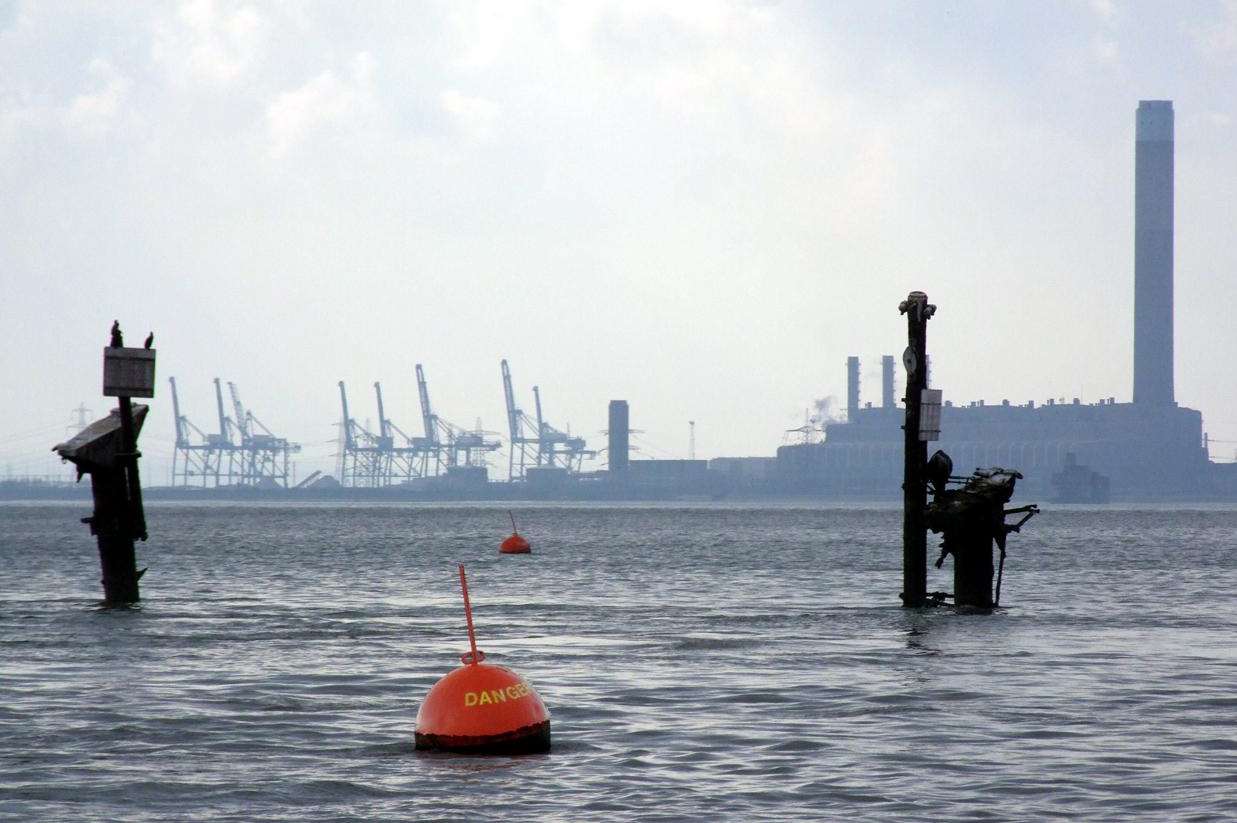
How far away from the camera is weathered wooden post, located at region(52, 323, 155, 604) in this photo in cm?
3005

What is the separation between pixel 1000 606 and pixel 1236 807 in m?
21.7

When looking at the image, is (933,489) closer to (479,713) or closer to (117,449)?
(117,449)

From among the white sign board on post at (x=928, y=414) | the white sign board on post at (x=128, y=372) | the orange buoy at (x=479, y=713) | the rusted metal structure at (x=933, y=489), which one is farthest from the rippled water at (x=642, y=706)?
the white sign board on post at (x=128, y=372)

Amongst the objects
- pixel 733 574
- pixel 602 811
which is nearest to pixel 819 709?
pixel 602 811

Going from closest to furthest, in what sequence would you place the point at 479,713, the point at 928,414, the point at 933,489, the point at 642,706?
the point at 479,713
the point at 642,706
the point at 928,414
the point at 933,489

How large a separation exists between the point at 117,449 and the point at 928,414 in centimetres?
1366

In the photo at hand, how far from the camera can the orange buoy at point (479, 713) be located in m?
14.5

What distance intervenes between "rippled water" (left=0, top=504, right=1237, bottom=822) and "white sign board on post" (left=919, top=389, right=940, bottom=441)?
10.0 feet

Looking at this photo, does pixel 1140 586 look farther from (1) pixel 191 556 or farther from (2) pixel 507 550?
(1) pixel 191 556

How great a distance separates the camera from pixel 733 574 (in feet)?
165

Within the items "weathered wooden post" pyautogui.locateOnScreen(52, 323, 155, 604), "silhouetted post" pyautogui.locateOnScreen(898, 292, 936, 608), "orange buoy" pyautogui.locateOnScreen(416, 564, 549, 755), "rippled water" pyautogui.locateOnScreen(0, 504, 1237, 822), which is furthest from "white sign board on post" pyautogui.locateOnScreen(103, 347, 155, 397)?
"orange buoy" pyautogui.locateOnScreen(416, 564, 549, 755)

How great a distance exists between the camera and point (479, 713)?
1446 cm

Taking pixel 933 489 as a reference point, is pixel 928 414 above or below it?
above

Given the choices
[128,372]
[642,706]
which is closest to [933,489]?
[642,706]
